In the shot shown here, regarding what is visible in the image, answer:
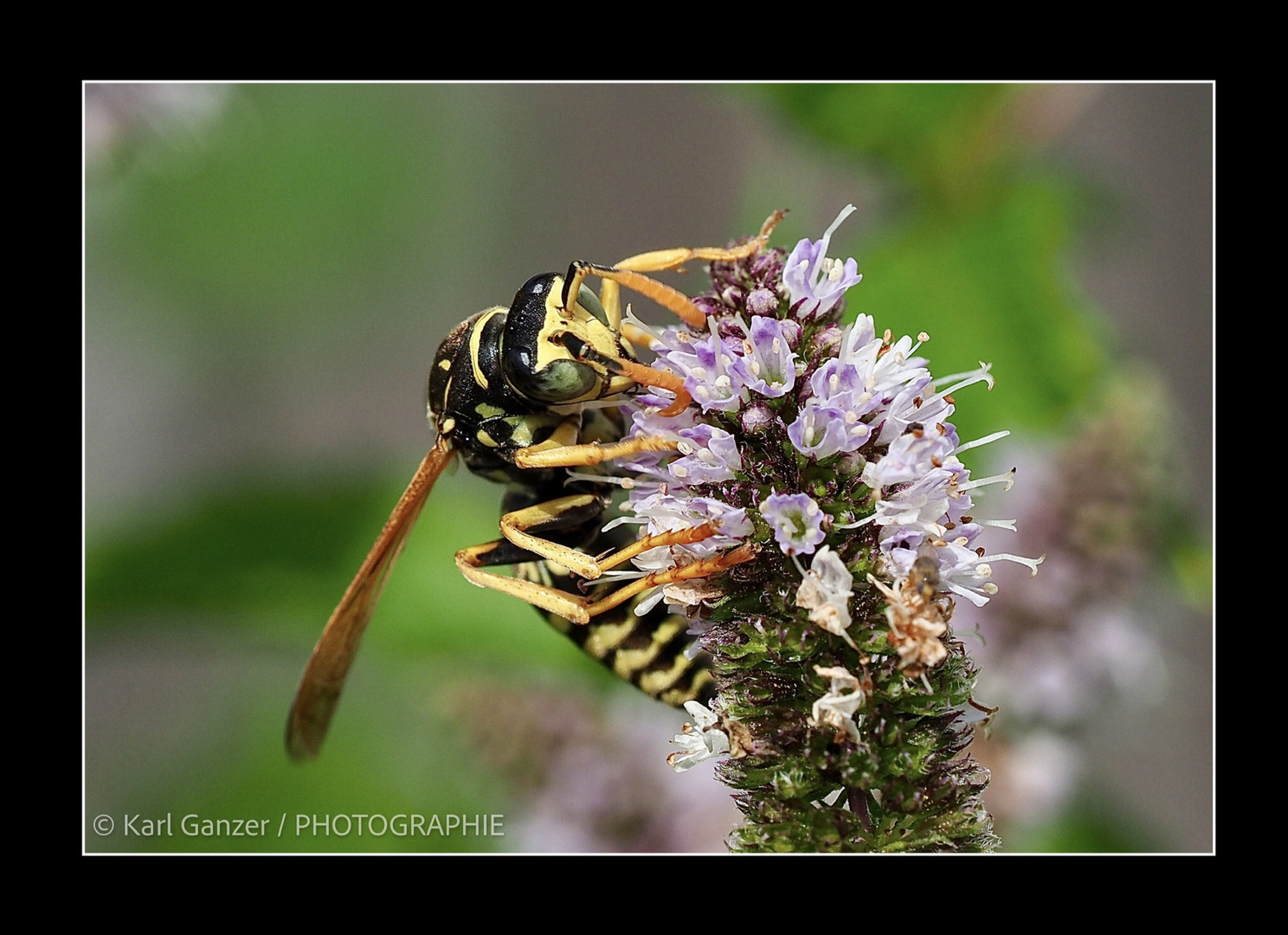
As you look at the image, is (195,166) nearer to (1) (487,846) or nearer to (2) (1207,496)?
(1) (487,846)

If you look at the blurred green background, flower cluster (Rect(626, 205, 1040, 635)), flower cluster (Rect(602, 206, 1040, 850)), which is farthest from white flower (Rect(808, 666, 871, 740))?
the blurred green background

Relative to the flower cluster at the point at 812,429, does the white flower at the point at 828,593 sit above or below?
below

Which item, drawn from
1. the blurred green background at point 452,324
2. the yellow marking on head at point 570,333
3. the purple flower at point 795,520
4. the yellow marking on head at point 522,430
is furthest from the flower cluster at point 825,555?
the blurred green background at point 452,324

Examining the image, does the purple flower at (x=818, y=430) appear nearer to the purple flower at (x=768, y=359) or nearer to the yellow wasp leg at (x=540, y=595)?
the purple flower at (x=768, y=359)

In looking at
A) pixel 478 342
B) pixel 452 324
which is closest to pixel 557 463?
pixel 478 342

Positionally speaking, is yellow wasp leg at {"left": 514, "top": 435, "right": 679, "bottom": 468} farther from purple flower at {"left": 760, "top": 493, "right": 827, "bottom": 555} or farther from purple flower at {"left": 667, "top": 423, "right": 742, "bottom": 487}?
purple flower at {"left": 760, "top": 493, "right": 827, "bottom": 555}

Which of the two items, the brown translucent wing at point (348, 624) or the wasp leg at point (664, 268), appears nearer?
the wasp leg at point (664, 268)
